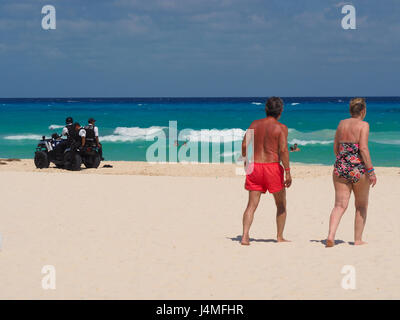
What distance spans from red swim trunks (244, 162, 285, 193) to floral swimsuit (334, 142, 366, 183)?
0.66 metres

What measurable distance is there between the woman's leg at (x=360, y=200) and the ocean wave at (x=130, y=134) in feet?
101

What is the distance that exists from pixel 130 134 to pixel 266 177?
119 feet

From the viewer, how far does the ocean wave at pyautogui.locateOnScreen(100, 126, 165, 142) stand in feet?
126

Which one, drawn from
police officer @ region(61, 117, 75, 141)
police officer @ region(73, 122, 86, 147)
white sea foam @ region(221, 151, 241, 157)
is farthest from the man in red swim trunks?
white sea foam @ region(221, 151, 241, 157)

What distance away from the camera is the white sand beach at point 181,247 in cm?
548

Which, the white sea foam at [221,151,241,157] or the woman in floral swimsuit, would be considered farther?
the white sea foam at [221,151,241,157]

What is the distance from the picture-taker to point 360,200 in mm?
6855

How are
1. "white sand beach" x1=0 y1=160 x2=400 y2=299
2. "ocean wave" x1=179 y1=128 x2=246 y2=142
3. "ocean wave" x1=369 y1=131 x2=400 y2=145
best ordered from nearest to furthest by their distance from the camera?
"white sand beach" x1=0 y1=160 x2=400 y2=299 → "ocean wave" x1=369 y1=131 x2=400 y2=145 → "ocean wave" x1=179 y1=128 x2=246 y2=142

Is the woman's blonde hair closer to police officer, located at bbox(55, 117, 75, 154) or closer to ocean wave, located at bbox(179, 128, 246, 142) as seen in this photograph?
police officer, located at bbox(55, 117, 75, 154)

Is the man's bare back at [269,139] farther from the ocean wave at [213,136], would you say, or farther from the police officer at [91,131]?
the ocean wave at [213,136]

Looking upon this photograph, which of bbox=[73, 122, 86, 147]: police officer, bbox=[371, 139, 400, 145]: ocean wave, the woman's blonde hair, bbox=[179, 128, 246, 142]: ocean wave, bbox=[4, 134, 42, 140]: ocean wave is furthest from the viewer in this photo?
bbox=[4, 134, 42, 140]: ocean wave

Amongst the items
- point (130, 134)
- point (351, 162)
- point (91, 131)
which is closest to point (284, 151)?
point (351, 162)

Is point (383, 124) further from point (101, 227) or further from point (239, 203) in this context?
point (101, 227)
